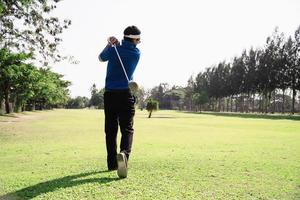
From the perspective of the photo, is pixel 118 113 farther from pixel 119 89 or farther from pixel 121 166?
pixel 121 166

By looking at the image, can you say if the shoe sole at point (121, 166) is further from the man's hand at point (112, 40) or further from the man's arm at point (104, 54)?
the man's hand at point (112, 40)

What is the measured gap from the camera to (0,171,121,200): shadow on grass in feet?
15.5

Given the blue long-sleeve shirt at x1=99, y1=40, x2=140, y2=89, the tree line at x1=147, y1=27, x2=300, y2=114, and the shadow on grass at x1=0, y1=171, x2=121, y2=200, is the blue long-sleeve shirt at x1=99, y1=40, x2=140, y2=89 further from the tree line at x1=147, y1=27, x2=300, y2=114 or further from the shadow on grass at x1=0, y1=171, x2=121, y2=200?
the tree line at x1=147, y1=27, x2=300, y2=114

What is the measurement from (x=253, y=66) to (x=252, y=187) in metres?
98.2

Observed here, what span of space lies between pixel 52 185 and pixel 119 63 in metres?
2.18

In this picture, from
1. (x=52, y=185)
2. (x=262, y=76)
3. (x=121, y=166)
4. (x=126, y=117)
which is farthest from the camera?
(x=262, y=76)

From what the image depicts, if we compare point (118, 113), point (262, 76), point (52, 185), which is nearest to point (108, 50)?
point (118, 113)

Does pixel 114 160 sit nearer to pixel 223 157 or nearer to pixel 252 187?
pixel 252 187

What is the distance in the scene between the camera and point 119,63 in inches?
249

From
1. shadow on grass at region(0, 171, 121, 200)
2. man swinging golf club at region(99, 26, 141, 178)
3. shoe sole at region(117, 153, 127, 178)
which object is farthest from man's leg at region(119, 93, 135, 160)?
shadow on grass at region(0, 171, 121, 200)

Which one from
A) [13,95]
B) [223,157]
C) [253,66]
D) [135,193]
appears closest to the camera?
[135,193]

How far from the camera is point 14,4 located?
2150 cm

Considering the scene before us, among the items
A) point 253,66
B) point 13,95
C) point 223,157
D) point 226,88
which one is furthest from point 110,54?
point 226,88

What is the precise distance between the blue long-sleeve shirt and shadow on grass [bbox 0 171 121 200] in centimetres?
148
